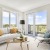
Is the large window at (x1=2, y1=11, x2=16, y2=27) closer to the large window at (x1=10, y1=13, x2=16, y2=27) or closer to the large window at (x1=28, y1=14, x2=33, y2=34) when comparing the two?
the large window at (x1=10, y1=13, x2=16, y2=27)

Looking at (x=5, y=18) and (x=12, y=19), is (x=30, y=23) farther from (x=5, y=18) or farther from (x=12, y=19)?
(x=5, y=18)

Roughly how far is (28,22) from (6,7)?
2555 mm

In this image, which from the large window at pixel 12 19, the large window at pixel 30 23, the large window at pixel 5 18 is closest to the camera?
the large window at pixel 5 18

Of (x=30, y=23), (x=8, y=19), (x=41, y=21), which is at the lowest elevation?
(x=30, y=23)

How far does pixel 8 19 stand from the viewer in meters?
7.08

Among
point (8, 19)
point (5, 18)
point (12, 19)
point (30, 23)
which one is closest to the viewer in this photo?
point (5, 18)

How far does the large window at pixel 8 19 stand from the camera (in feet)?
22.0

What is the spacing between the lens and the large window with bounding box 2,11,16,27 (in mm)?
6714

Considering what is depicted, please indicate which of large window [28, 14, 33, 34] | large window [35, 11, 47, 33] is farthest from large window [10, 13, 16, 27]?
large window [35, 11, 47, 33]

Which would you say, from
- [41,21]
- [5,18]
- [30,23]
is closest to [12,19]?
[5,18]

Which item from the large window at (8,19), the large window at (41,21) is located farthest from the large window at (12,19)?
the large window at (41,21)

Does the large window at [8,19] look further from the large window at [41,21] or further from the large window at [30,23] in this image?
the large window at [41,21]

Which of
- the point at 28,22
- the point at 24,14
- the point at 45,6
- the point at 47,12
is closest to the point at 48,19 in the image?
the point at 47,12

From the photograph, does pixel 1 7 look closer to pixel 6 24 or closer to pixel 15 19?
pixel 6 24
